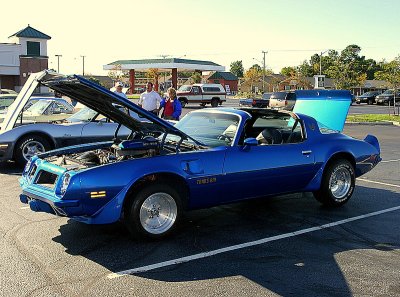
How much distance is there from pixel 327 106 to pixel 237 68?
15878 cm

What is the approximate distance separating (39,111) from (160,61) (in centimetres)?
5118

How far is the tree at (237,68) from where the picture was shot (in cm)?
16362

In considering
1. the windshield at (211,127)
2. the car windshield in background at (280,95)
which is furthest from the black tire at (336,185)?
the car windshield in background at (280,95)

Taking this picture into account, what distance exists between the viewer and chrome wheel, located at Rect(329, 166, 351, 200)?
7.12 m

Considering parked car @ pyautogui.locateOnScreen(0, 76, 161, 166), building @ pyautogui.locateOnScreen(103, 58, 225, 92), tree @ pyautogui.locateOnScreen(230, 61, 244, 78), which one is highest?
tree @ pyautogui.locateOnScreen(230, 61, 244, 78)

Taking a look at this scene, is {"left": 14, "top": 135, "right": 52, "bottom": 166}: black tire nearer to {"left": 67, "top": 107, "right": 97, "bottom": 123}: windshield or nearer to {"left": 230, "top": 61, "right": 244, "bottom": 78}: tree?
{"left": 67, "top": 107, "right": 97, "bottom": 123}: windshield

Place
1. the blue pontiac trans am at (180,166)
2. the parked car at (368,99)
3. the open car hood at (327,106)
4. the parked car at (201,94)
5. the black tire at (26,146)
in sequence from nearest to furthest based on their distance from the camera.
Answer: the blue pontiac trans am at (180,166)
the open car hood at (327,106)
the black tire at (26,146)
the parked car at (201,94)
the parked car at (368,99)

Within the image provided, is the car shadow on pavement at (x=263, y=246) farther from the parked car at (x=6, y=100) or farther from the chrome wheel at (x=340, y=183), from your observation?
the parked car at (x=6, y=100)

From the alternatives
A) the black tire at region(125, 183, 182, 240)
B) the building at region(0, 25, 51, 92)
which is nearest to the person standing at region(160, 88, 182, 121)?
the black tire at region(125, 183, 182, 240)

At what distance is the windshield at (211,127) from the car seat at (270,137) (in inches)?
21.0

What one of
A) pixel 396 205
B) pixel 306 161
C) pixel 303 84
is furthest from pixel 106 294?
pixel 303 84

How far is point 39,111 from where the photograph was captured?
11508 mm

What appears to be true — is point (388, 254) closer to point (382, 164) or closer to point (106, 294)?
point (106, 294)

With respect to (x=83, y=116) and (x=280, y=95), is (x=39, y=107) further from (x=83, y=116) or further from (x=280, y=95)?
(x=280, y=95)
